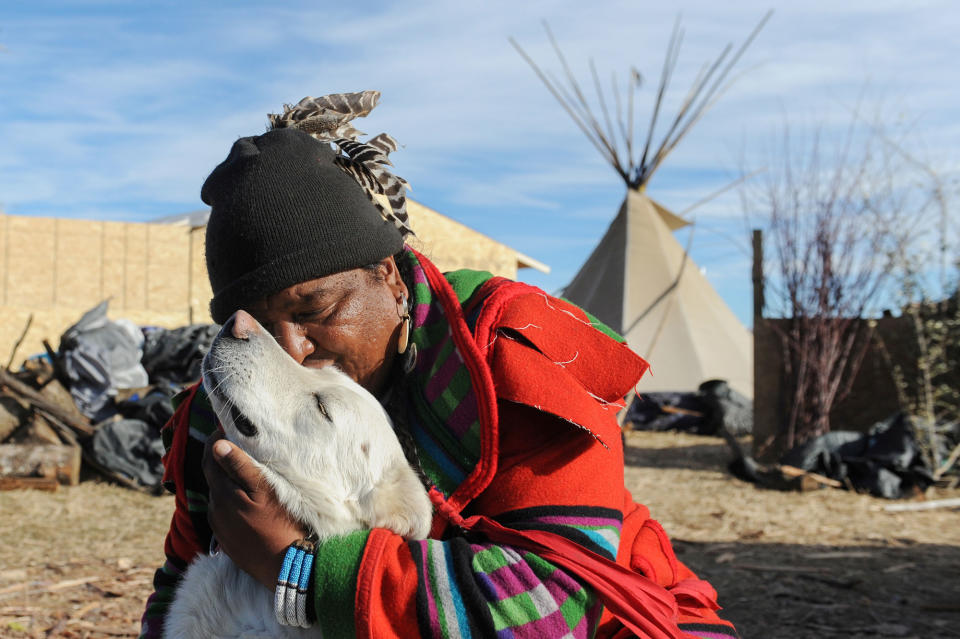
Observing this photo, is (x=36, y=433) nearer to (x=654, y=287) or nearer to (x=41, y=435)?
(x=41, y=435)

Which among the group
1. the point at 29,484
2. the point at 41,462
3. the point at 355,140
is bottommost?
the point at 29,484

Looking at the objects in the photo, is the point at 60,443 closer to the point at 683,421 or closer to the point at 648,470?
the point at 648,470

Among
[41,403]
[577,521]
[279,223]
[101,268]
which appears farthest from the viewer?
[101,268]

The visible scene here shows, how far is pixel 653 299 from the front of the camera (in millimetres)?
10930

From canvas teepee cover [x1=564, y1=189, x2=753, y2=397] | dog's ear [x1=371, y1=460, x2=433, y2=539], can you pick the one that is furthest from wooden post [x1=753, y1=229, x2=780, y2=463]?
dog's ear [x1=371, y1=460, x2=433, y2=539]

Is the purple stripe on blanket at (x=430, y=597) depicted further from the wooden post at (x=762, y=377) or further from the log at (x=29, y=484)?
the wooden post at (x=762, y=377)

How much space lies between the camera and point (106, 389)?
23.5 feet

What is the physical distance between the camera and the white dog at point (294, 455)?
5.03ft

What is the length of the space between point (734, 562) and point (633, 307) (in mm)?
6207

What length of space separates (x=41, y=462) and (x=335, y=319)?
589 centimetres

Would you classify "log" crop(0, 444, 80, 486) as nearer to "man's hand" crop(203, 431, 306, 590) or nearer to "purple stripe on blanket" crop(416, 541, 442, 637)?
"man's hand" crop(203, 431, 306, 590)

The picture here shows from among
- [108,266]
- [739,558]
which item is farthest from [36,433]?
[108,266]

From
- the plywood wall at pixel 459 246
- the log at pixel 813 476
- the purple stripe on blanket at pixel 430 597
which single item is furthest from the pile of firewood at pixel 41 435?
the plywood wall at pixel 459 246

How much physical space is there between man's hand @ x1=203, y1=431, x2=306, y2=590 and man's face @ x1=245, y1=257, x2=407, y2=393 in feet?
0.86
